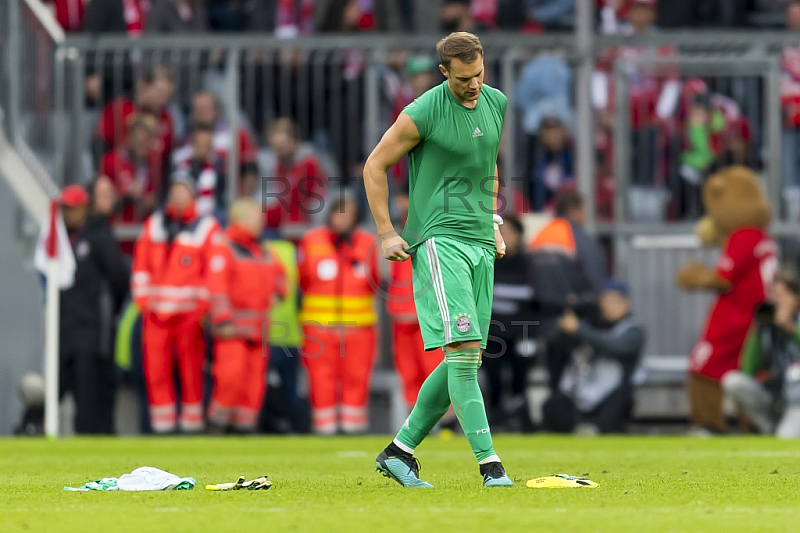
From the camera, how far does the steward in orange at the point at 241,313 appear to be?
15.4m

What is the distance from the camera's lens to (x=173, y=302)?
15.6m

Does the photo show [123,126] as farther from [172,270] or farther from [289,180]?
[172,270]

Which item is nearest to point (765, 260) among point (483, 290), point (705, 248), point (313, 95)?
point (705, 248)

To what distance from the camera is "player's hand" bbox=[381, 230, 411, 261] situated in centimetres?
779

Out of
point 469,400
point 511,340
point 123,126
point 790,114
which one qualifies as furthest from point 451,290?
point 790,114

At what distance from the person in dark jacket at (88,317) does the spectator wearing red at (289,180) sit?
1.61 meters

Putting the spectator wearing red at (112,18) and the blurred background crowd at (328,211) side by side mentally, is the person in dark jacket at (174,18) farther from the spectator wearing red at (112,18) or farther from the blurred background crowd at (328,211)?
the spectator wearing red at (112,18)

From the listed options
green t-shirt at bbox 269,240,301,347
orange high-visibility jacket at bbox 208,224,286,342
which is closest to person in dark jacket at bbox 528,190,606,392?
green t-shirt at bbox 269,240,301,347

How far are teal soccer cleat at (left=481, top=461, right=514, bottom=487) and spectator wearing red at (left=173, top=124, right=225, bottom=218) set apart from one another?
361 inches

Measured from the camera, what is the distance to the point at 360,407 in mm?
15523

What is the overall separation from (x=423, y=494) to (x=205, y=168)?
31.4 ft

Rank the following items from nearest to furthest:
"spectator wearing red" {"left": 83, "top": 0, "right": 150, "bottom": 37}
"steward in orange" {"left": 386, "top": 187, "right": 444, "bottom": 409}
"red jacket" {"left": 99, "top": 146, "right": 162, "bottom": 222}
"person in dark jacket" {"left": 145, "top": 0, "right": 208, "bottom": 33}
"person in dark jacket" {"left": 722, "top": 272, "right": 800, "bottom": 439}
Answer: "person in dark jacket" {"left": 722, "top": 272, "right": 800, "bottom": 439}, "steward in orange" {"left": 386, "top": 187, "right": 444, "bottom": 409}, "red jacket" {"left": 99, "top": 146, "right": 162, "bottom": 222}, "spectator wearing red" {"left": 83, "top": 0, "right": 150, "bottom": 37}, "person in dark jacket" {"left": 145, "top": 0, "right": 208, "bottom": 33}

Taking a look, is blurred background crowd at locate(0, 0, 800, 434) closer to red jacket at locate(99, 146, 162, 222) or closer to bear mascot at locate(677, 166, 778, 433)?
red jacket at locate(99, 146, 162, 222)

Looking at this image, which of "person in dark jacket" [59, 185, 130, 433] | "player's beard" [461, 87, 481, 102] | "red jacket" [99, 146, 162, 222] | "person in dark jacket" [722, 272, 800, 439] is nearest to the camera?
"player's beard" [461, 87, 481, 102]
